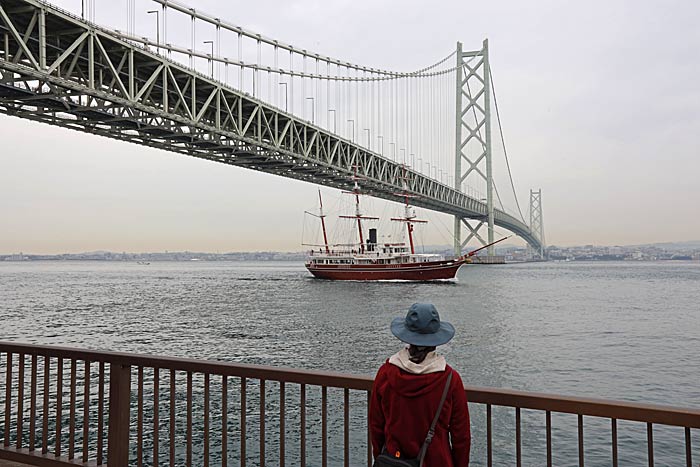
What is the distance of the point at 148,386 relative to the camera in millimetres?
12516

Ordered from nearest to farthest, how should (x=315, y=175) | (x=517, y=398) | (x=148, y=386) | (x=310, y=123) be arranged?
(x=517, y=398)
(x=148, y=386)
(x=310, y=123)
(x=315, y=175)

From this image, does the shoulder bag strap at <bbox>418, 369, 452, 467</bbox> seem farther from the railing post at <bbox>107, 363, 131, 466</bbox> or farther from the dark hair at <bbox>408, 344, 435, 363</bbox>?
the railing post at <bbox>107, 363, 131, 466</bbox>

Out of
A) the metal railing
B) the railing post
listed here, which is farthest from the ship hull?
the railing post

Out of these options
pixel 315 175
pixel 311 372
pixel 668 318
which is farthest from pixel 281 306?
pixel 311 372

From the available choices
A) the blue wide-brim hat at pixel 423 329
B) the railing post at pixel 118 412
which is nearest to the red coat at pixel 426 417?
the blue wide-brim hat at pixel 423 329

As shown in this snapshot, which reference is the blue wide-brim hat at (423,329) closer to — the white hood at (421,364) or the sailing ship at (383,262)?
the white hood at (421,364)

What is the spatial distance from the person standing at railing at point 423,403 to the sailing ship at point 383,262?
169 ft

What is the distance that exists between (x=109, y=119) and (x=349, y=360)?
15007 millimetres

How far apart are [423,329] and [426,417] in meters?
0.34

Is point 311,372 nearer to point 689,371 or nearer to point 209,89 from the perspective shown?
point 689,371

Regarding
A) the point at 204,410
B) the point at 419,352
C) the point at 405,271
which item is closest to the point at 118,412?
the point at 204,410

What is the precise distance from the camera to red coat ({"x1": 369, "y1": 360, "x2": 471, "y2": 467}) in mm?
2432

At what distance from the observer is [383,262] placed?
61.6 m

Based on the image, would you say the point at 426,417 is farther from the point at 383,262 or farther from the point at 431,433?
the point at 383,262
